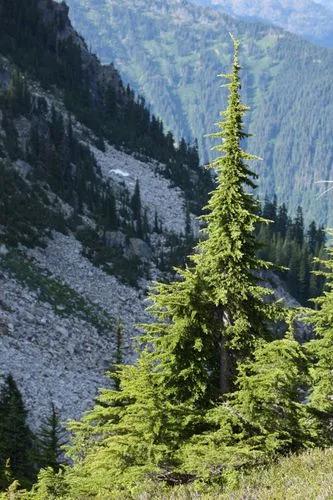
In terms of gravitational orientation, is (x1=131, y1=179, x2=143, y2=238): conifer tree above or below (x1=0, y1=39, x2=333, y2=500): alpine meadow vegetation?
above

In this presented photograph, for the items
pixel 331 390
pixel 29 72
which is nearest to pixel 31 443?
pixel 331 390

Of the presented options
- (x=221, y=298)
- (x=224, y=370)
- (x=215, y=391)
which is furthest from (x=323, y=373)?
(x=221, y=298)

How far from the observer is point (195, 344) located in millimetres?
11406

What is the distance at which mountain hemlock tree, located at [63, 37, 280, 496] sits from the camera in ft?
35.3

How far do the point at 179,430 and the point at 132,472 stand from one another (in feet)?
4.24

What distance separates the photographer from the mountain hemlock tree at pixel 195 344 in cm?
1077

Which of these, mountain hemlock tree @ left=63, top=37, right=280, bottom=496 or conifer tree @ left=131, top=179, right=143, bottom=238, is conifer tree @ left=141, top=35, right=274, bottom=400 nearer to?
mountain hemlock tree @ left=63, top=37, right=280, bottom=496

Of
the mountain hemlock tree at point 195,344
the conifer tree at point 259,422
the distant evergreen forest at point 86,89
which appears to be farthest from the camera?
the distant evergreen forest at point 86,89

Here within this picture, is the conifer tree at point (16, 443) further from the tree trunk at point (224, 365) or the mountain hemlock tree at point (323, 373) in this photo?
the tree trunk at point (224, 365)

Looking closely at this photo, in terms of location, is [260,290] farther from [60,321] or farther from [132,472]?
[60,321]

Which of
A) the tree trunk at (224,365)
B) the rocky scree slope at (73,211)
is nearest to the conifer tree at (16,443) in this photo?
the rocky scree slope at (73,211)

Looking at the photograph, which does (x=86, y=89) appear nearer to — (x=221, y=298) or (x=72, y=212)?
(x=72, y=212)

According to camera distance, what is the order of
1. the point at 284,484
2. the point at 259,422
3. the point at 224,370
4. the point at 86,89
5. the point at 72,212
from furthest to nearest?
1. the point at 86,89
2. the point at 72,212
3. the point at 224,370
4. the point at 259,422
5. the point at 284,484

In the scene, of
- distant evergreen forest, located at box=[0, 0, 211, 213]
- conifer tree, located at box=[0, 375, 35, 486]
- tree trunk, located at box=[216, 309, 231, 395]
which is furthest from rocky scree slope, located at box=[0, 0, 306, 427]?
conifer tree, located at box=[0, 375, 35, 486]
